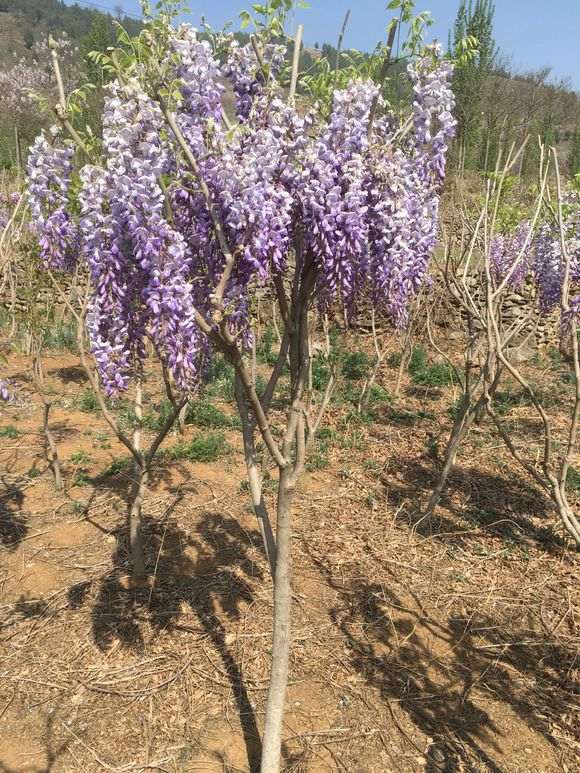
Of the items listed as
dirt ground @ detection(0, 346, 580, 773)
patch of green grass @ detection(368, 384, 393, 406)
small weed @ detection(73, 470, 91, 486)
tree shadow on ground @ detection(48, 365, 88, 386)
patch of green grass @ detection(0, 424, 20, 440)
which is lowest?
dirt ground @ detection(0, 346, 580, 773)

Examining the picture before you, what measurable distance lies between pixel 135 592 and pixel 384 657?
2020mm

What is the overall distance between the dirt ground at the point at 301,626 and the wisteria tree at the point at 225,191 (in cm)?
222

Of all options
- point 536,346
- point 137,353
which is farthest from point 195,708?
point 536,346

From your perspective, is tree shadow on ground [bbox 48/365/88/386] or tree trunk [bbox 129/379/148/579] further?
tree shadow on ground [bbox 48/365/88/386]

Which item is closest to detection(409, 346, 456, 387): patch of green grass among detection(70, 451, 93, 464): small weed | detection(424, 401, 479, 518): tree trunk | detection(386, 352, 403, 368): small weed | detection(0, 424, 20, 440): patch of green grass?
detection(386, 352, 403, 368): small weed

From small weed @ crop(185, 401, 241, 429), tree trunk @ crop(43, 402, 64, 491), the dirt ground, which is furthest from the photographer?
small weed @ crop(185, 401, 241, 429)

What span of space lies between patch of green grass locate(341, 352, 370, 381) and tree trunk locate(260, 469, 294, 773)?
7.22 meters

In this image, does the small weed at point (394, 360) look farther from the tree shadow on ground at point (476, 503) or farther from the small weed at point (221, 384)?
the tree shadow on ground at point (476, 503)

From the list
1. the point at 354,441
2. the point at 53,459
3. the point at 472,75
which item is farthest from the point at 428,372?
the point at 472,75

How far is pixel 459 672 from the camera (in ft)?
13.1

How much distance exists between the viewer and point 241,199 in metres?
2.14

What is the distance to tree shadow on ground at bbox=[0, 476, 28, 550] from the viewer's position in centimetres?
540

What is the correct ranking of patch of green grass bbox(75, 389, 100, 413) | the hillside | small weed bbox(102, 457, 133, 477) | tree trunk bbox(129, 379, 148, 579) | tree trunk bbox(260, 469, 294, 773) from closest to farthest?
tree trunk bbox(260, 469, 294, 773) < tree trunk bbox(129, 379, 148, 579) < small weed bbox(102, 457, 133, 477) < patch of green grass bbox(75, 389, 100, 413) < the hillside

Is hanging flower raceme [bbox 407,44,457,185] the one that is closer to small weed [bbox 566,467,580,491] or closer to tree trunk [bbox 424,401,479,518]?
tree trunk [bbox 424,401,479,518]
